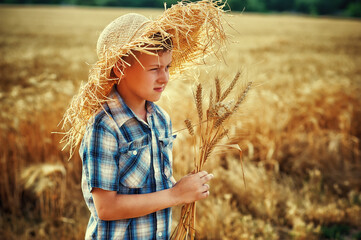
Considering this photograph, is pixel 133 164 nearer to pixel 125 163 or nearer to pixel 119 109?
pixel 125 163

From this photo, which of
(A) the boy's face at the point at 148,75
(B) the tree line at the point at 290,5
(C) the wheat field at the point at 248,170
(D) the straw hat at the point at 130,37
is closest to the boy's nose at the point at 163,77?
(A) the boy's face at the point at 148,75

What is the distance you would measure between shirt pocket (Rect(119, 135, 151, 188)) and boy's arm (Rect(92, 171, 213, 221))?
0.08 meters

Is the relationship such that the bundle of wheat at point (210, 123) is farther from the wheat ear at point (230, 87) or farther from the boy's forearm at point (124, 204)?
the boy's forearm at point (124, 204)

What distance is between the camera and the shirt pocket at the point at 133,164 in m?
1.34

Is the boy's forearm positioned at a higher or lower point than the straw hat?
lower

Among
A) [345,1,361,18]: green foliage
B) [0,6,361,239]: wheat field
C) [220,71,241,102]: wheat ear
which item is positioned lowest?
[0,6,361,239]: wheat field

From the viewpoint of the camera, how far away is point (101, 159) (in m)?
1.26

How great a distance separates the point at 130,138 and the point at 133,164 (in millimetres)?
111

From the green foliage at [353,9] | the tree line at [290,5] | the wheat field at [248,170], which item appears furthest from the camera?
the tree line at [290,5]

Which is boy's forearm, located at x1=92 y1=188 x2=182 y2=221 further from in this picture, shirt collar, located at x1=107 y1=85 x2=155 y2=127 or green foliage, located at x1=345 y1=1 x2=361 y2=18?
green foliage, located at x1=345 y1=1 x2=361 y2=18

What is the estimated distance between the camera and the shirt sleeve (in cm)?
125

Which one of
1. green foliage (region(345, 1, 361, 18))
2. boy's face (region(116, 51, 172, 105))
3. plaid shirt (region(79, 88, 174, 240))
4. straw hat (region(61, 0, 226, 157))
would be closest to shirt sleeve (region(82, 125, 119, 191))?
plaid shirt (region(79, 88, 174, 240))

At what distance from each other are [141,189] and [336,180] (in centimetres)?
277

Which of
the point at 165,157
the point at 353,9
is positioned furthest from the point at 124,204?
the point at 353,9
